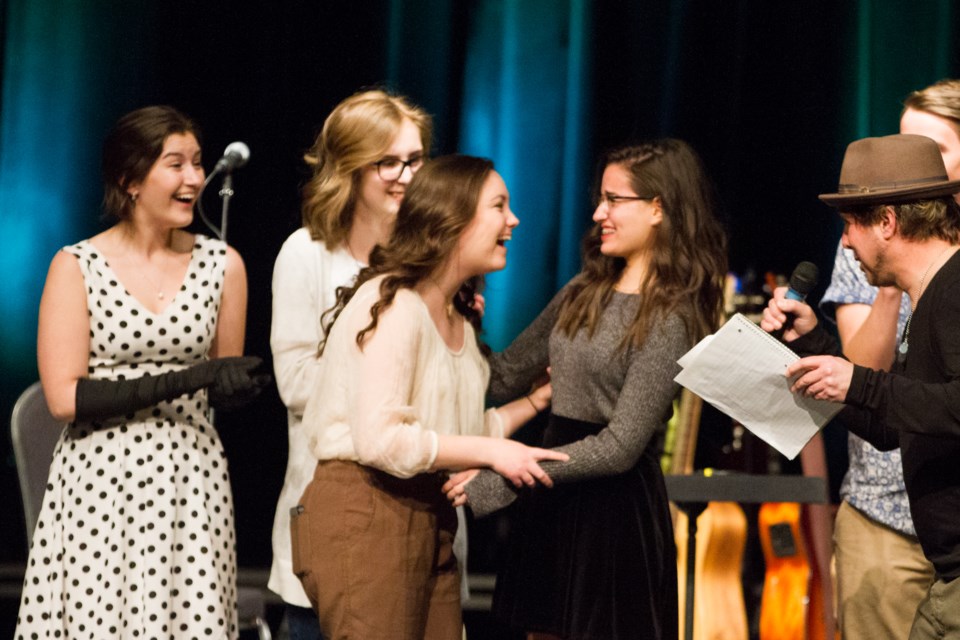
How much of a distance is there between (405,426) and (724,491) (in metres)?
1.01

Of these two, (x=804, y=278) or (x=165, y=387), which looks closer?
(x=804, y=278)

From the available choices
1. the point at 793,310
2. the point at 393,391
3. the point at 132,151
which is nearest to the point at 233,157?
the point at 132,151

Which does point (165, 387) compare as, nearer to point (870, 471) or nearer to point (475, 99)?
point (870, 471)

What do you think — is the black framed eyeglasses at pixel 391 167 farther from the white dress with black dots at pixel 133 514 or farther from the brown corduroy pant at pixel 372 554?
the brown corduroy pant at pixel 372 554

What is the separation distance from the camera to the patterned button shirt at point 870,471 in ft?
9.04

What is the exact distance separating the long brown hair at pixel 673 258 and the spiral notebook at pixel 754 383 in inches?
10.5

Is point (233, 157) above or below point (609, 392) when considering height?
above

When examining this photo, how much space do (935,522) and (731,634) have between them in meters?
2.01

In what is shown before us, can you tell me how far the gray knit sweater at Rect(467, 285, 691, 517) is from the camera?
260 cm

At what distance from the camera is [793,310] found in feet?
8.21

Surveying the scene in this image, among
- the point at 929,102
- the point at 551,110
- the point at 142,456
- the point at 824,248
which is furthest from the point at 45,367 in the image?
the point at 824,248

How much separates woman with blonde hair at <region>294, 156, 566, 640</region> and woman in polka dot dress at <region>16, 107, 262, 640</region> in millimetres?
375

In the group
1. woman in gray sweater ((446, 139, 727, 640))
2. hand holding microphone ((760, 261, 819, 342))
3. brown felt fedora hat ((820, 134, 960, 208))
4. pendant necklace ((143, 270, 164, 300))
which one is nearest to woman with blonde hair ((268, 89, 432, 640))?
pendant necklace ((143, 270, 164, 300))

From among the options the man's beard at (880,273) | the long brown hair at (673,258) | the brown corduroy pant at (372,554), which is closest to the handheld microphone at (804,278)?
the man's beard at (880,273)
